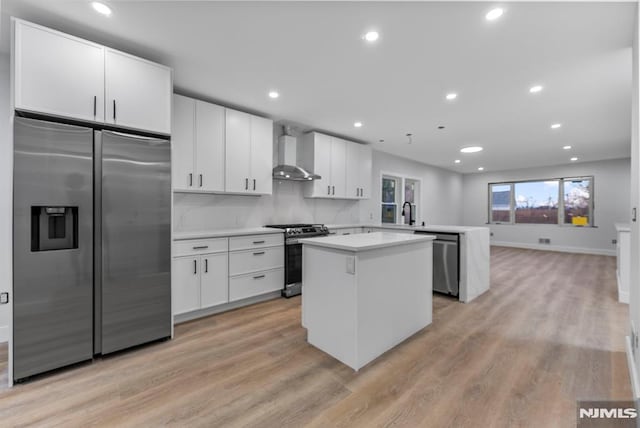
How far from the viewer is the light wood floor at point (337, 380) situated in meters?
1.59

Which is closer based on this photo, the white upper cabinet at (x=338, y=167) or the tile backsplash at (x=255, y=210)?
the tile backsplash at (x=255, y=210)

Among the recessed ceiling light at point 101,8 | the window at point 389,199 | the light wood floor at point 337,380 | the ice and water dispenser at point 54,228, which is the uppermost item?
the recessed ceiling light at point 101,8

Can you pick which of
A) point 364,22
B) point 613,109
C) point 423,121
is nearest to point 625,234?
point 613,109

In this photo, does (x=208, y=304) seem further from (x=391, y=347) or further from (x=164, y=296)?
(x=391, y=347)

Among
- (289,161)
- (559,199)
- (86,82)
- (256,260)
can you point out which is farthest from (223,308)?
(559,199)

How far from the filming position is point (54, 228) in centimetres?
200

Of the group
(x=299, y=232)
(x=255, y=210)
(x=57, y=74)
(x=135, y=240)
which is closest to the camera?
(x=57, y=74)

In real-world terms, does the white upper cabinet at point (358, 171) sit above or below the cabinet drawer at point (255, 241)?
above

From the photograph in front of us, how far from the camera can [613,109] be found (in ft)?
11.8

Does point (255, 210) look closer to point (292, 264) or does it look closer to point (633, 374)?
point (292, 264)

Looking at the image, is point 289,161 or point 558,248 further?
point 558,248

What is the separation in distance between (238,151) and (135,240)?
1.69 meters

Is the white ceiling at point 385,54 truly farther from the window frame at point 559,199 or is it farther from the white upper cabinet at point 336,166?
the window frame at point 559,199

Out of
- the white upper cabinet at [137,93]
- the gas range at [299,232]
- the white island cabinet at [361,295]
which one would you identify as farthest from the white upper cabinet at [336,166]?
the white upper cabinet at [137,93]
